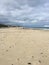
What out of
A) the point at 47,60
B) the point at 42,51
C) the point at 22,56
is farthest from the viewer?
the point at 42,51

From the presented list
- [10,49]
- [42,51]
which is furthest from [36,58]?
[10,49]

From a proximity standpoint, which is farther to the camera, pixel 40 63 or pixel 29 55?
pixel 29 55

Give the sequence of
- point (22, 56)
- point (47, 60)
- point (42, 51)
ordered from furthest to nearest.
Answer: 1. point (42, 51)
2. point (22, 56)
3. point (47, 60)

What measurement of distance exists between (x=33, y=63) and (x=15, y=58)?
954 millimetres

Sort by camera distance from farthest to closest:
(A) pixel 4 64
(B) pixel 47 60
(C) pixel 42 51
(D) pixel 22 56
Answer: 1. (C) pixel 42 51
2. (D) pixel 22 56
3. (B) pixel 47 60
4. (A) pixel 4 64

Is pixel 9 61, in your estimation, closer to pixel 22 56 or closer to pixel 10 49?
pixel 22 56

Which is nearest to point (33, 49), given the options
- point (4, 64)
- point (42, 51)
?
point (42, 51)

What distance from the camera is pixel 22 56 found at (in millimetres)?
7488

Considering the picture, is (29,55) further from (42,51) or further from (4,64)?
(4,64)

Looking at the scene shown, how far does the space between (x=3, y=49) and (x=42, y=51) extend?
2.07 metres

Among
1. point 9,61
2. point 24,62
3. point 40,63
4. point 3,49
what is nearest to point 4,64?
point 9,61

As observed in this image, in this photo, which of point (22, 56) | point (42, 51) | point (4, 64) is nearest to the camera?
point (4, 64)

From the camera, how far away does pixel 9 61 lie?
6.85 meters

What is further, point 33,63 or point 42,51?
point 42,51
